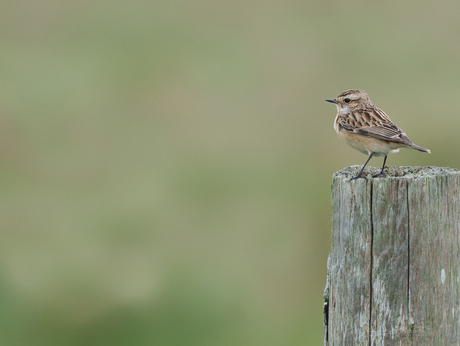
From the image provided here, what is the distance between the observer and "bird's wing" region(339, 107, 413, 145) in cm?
558

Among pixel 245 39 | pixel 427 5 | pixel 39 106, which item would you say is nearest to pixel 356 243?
pixel 39 106

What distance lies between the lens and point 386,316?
3264mm

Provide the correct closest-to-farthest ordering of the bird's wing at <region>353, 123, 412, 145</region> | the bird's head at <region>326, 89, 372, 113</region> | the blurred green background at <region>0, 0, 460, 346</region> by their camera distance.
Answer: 1. the bird's wing at <region>353, 123, 412, 145</region>
2. the bird's head at <region>326, 89, 372, 113</region>
3. the blurred green background at <region>0, 0, 460, 346</region>

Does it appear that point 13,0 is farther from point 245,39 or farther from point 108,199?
point 108,199

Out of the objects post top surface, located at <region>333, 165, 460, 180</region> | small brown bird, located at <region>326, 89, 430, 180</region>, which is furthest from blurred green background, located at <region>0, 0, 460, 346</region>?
post top surface, located at <region>333, 165, 460, 180</region>

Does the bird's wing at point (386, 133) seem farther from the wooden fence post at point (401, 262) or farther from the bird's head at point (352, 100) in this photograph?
the wooden fence post at point (401, 262)

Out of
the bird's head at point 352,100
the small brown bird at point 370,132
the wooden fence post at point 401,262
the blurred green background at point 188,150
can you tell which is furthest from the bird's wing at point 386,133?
the blurred green background at point 188,150

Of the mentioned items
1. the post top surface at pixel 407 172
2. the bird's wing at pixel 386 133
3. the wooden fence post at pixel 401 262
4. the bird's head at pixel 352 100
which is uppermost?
the bird's head at pixel 352 100

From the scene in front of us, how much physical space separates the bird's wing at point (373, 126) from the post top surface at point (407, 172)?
1.35 meters

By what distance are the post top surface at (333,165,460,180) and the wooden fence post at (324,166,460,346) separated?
0.31 feet

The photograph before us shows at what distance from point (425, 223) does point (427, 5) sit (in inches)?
573

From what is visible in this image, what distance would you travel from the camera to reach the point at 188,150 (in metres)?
11.8

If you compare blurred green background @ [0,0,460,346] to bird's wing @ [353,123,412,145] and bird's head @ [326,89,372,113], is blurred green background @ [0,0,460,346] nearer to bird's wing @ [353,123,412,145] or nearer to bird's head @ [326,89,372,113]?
bird's head @ [326,89,372,113]

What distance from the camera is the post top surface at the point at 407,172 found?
343 centimetres
